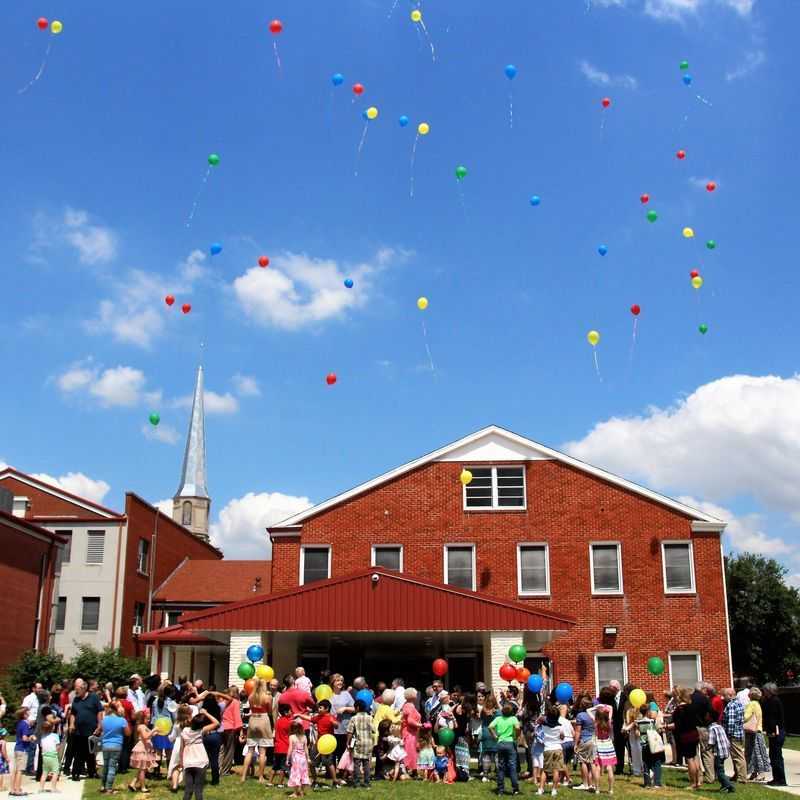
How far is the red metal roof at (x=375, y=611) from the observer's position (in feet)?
70.8

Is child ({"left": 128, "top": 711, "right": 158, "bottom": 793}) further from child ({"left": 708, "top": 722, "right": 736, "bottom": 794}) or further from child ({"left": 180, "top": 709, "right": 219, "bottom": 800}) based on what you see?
child ({"left": 708, "top": 722, "right": 736, "bottom": 794})

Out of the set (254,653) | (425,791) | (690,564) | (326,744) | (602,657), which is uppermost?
(690,564)

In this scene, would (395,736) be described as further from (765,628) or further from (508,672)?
(765,628)

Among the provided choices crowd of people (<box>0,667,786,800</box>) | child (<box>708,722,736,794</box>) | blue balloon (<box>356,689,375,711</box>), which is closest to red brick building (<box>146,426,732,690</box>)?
crowd of people (<box>0,667,786,800</box>)

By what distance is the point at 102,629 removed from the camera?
41.3 m

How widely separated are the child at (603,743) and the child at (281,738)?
485 cm

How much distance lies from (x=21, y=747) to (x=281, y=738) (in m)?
3.94

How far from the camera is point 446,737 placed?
629 inches

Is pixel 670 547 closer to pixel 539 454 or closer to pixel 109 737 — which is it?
pixel 539 454

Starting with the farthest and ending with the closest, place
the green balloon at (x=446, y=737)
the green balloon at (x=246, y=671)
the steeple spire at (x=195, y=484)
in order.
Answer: the steeple spire at (x=195, y=484) → the green balloon at (x=246, y=671) → the green balloon at (x=446, y=737)

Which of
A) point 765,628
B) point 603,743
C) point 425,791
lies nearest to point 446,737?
point 425,791

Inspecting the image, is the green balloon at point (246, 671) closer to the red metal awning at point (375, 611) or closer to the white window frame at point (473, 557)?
the red metal awning at point (375, 611)

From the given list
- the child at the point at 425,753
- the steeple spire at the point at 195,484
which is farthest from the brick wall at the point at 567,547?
the steeple spire at the point at 195,484

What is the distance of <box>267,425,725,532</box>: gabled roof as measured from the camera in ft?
94.6
